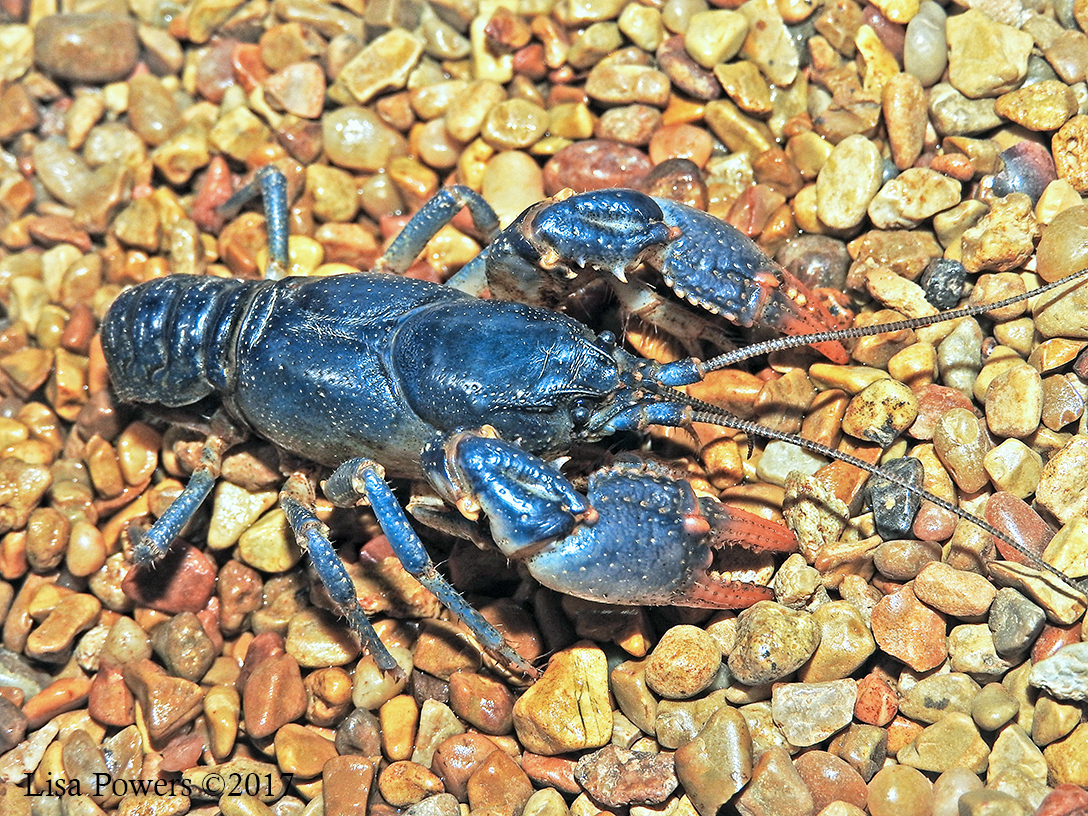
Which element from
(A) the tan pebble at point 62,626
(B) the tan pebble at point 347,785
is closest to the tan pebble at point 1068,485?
(B) the tan pebble at point 347,785

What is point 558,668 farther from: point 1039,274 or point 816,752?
point 1039,274

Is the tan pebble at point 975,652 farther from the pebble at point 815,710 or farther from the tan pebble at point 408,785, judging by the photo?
the tan pebble at point 408,785

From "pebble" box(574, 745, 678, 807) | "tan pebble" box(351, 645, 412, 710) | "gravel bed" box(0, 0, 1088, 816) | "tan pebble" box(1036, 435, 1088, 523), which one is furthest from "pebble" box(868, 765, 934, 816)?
"tan pebble" box(351, 645, 412, 710)

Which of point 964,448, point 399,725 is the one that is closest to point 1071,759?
point 964,448

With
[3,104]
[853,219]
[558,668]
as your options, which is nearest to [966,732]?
[558,668]

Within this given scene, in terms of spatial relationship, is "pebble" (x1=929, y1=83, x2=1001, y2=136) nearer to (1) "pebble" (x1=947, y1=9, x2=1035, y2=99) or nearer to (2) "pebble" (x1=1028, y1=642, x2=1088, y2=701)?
(1) "pebble" (x1=947, y1=9, x2=1035, y2=99)
